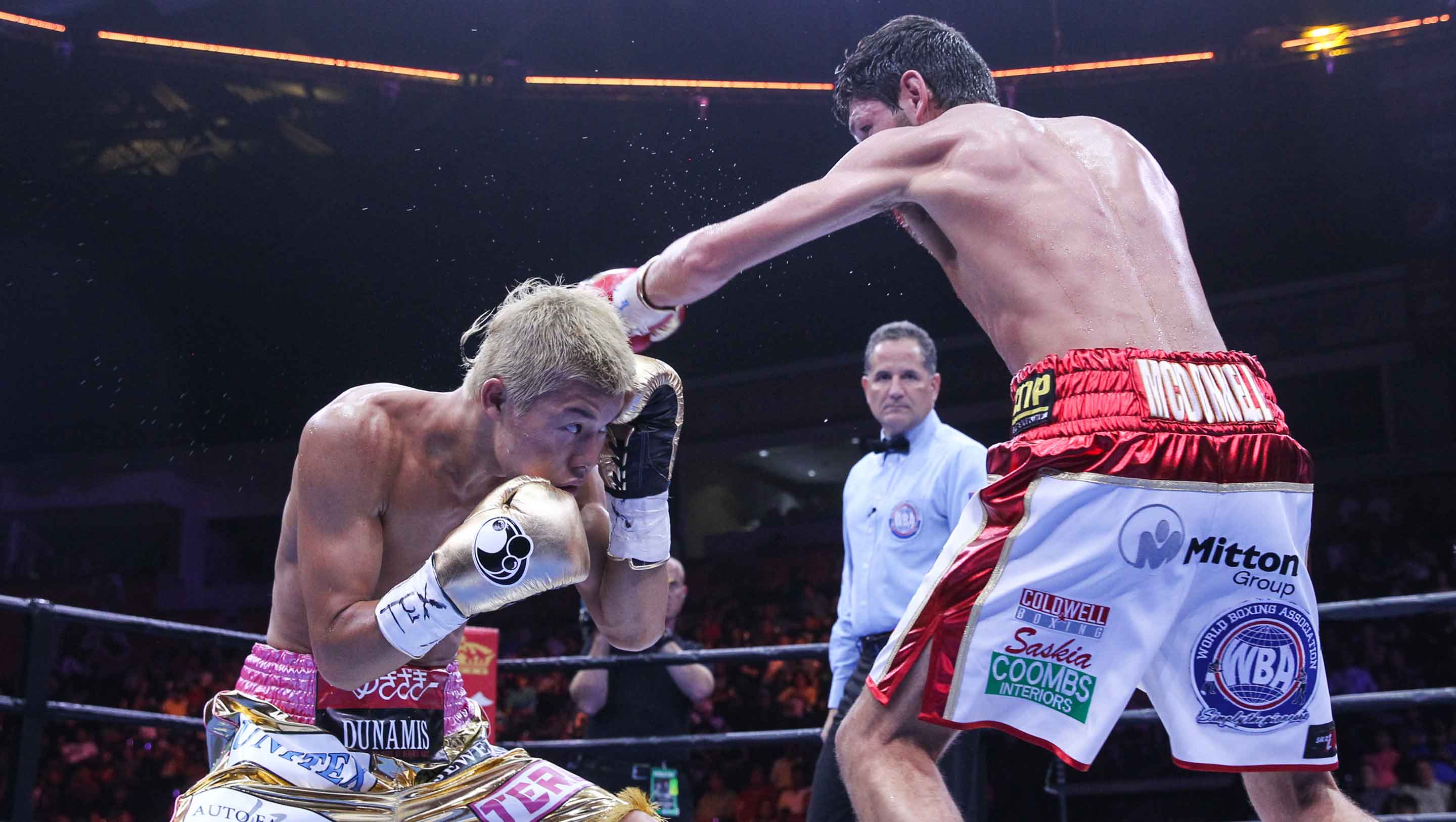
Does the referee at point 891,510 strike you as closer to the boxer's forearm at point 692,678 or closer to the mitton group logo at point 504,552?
the boxer's forearm at point 692,678

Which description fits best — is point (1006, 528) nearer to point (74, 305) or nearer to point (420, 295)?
point (420, 295)

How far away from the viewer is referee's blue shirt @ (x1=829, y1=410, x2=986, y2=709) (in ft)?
11.3

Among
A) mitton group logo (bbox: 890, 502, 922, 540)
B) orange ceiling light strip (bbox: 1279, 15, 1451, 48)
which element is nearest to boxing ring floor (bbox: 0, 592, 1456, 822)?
mitton group logo (bbox: 890, 502, 922, 540)

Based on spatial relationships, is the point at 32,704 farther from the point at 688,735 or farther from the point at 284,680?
the point at 688,735

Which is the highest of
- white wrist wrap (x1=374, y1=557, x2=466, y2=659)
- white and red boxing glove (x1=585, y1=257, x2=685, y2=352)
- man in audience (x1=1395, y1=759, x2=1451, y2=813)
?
white and red boxing glove (x1=585, y1=257, x2=685, y2=352)

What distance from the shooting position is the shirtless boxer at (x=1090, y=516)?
1652 mm

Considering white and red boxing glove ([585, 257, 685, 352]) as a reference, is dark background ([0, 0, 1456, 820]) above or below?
above

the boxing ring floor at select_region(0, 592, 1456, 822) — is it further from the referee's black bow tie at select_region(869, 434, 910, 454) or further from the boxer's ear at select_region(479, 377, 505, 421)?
the boxer's ear at select_region(479, 377, 505, 421)

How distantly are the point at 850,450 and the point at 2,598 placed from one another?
9135 mm

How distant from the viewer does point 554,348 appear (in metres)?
1.99

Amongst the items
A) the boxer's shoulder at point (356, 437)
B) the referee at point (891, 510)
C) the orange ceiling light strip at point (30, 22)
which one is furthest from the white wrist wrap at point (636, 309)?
the orange ceiling light strip at point (30, 22)

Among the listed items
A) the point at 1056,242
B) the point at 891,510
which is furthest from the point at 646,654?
the point at 1056,242

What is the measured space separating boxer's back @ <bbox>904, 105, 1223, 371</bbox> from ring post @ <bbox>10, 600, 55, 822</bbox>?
227 centimetres

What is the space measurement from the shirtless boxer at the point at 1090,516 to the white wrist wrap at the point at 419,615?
2.08 feet
